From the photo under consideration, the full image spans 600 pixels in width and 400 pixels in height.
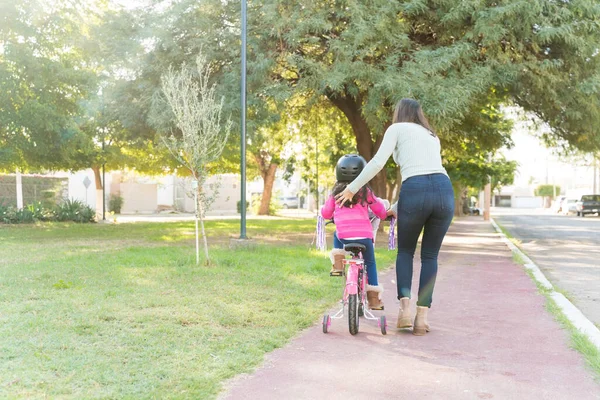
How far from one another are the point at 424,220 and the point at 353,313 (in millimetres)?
970

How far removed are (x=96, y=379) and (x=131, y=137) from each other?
1611 centimetres

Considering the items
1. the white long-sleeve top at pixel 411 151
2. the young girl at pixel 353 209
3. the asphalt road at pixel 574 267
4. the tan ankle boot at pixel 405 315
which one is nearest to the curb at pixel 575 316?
the asphalt road at pixel 574 267

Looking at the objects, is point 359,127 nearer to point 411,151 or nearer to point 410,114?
point 410,114

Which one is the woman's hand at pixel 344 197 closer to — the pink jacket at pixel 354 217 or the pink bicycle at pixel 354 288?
the pink jacket at pixel 354 217

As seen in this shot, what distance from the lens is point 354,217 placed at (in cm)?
538

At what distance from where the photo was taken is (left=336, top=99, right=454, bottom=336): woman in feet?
16.8

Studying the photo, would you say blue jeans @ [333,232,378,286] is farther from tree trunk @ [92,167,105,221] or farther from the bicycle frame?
tree trunk @ [92,167,105,221]

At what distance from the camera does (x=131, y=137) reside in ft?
63.1

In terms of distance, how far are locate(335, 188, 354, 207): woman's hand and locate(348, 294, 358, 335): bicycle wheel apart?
2.53 feet

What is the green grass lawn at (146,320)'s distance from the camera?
153 inches

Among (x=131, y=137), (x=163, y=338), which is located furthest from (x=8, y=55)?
(x=163, y=338)

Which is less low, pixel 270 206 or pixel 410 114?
pixel 410 114

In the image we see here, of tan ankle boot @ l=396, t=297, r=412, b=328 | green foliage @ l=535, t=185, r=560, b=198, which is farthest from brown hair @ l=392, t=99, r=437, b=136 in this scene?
green foliage @ l=535, t=185, r=560, b=198

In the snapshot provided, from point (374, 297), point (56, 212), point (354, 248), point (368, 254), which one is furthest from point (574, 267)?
point (56, 212)
